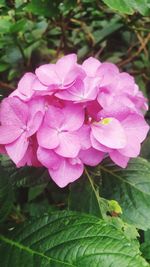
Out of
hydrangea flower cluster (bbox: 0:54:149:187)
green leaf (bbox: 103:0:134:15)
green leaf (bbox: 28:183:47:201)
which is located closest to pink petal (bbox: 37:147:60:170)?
hydrangea flower cluster (bbox: 0:54:149:187)

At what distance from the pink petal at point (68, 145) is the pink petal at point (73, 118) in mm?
13

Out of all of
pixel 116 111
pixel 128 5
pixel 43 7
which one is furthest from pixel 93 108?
pixel 43 7

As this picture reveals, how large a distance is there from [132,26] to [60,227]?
33.6 inches

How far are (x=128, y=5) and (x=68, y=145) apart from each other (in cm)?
35

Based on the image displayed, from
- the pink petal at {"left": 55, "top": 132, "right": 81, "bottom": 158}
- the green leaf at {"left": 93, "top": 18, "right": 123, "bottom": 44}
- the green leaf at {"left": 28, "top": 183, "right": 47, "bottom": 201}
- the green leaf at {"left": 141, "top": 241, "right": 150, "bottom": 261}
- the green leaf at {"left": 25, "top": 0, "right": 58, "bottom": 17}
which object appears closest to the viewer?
the pink petal at {"left": 55, "top": 132, "right": 81, "bottom": 158}

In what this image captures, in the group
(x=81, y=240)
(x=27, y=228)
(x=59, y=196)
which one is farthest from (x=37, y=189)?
(x=81, y=240)

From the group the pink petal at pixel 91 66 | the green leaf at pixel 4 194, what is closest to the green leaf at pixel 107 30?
the pink petal at pixel 91 66

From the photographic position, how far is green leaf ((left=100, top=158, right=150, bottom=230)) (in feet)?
3.15

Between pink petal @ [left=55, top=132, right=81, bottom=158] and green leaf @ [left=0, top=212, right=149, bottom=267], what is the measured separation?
105 millimetres

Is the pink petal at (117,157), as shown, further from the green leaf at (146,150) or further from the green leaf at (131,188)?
the green leaf at (146,150)

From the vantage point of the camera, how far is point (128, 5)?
1013 mm

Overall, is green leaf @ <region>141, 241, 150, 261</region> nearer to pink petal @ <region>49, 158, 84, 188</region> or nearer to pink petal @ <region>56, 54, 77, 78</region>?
pink petal @ <region>49, 158, 84, 188</region>

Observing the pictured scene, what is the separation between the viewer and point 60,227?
2.71 feet

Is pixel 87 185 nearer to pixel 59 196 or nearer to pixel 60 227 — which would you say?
pixel 60 227
